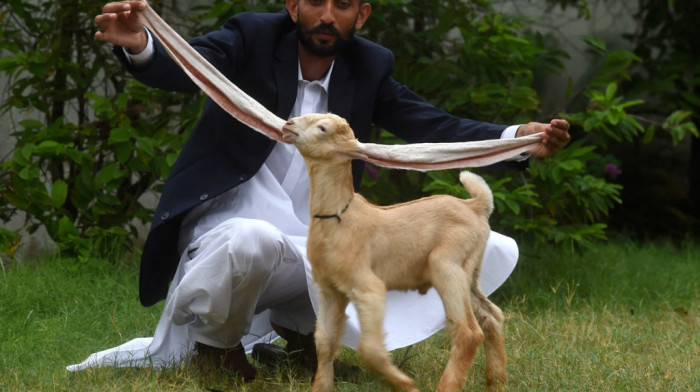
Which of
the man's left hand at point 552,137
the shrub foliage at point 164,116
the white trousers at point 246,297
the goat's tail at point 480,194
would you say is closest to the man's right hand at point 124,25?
the white trousers at point 246,297

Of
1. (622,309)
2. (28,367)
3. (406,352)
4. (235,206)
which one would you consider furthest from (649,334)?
(28,367)

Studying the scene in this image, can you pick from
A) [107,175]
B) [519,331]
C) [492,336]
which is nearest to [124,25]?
[492,336]

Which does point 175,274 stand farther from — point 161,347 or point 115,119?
point 115,119

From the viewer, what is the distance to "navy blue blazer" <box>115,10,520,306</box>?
3.66m

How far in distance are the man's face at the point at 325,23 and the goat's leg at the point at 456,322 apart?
42.3 inches

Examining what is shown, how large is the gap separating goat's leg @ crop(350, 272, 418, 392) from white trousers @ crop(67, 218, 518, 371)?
39 cm

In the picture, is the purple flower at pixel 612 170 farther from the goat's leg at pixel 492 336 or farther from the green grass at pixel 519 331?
the goat's leg at pixel 492 336

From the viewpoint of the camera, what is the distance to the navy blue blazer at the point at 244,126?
3.66m

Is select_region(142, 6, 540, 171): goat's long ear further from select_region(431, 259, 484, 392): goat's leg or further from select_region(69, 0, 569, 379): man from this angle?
select_region(431, 259, 484, 392): goat's leg

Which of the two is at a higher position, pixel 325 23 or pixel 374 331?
pixel 325 23

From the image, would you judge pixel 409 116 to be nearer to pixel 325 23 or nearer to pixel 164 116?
pixel 325 23

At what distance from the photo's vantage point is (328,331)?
3.05 metres

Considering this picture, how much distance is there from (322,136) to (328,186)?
0.16m

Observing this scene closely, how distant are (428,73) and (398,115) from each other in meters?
1.59
